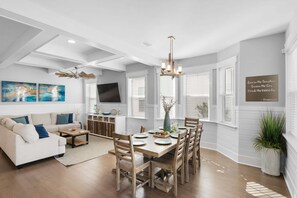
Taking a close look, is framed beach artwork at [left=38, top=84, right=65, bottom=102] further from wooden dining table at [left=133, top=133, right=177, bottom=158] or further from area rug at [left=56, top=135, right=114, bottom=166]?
wooden dining table at [left=133, top=133, right=177, bottom=158]

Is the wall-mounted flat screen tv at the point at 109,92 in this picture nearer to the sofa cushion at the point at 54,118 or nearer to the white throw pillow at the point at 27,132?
the sofa cushion at the point at 54,118

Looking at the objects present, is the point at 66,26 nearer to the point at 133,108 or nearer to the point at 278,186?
the point at 133,108

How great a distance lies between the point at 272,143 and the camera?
298cm

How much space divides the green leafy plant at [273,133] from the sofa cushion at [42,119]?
668 cm

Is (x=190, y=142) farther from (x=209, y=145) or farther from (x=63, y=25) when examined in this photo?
(x=63, y=25)

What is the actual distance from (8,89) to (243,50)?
7.29m

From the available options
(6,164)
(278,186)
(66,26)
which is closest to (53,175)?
(6,164)

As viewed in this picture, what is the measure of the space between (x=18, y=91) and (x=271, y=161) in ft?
25.1

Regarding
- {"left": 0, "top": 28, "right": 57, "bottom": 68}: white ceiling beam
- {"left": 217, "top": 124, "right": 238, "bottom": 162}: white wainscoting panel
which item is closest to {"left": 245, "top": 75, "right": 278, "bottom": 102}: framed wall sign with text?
{"left": 217, "top": 124, "right": 238, "bottom": 162}: white wainscoting panel

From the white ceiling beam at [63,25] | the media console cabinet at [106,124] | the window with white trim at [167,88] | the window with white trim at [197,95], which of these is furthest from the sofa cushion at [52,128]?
the window with white trim at [197,95]

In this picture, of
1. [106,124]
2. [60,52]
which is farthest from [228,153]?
[60,52]

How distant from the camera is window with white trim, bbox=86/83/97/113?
7.47m

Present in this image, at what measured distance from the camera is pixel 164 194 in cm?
240

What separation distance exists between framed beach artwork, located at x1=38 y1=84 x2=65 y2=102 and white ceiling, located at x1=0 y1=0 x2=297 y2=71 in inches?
96.7
